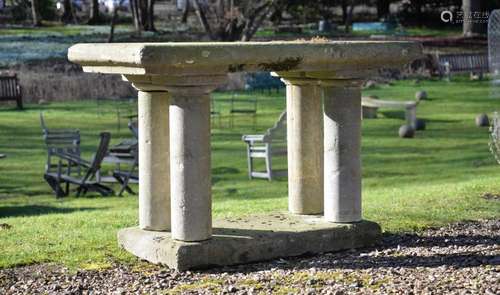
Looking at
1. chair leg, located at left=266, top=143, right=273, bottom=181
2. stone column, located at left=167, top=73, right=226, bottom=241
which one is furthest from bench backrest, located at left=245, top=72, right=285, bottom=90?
stone column, located at left=167, top=73, right=226, bottom=241

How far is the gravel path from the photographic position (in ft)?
24.8

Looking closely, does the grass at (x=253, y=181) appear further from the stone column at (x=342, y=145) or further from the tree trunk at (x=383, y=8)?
the tree trunk at (x=383, y=8)

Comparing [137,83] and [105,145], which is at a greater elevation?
[137,83]

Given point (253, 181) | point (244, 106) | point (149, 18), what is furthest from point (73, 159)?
point (149, 18)

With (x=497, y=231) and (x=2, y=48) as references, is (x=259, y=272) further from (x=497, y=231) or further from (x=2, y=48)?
(x=2, y=48)

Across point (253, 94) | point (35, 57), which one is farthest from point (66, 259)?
point (35, 57)

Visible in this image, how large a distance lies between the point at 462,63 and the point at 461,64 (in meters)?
0.09

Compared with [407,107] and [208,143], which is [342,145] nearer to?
[208,143]

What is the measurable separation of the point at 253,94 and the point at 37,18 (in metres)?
21.2

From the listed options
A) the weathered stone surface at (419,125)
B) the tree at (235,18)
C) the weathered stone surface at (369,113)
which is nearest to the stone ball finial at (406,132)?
the weathered stone surface at (419,125)

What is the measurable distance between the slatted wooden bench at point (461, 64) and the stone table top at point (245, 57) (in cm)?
3011

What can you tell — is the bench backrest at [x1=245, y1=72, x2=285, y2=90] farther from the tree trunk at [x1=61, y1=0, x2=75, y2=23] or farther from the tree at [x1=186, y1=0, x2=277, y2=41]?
the tree trunk at [x1=61, y1=0, x2=75, y2=23]

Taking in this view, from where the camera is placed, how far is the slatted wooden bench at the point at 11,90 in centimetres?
3006

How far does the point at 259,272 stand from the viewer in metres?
8.28
